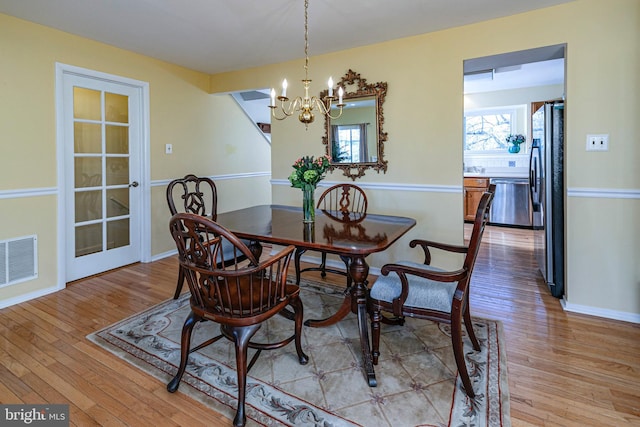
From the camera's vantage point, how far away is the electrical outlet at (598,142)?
2.39 meters

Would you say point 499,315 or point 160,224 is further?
point 160,224

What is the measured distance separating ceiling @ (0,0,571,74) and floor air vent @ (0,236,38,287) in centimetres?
174

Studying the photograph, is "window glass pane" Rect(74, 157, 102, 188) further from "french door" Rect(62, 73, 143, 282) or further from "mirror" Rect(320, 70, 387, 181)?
"mirror" Rect(320, 70, 387, 181)

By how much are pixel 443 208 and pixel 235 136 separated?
3122 millimetres

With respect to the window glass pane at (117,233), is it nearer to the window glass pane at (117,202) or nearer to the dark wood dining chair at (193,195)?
the window glass pane at (117,202)

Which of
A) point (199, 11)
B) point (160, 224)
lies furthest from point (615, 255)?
point (160, 224)

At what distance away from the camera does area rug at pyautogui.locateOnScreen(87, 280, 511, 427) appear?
1.52 m

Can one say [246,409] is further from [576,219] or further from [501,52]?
[501,52]

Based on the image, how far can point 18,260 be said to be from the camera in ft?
9.08

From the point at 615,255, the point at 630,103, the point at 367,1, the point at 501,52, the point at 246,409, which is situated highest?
the point at 367,1

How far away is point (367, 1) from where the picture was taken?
7.86 feet

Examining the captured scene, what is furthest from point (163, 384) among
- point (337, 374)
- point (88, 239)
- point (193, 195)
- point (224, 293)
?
point (88, 239)

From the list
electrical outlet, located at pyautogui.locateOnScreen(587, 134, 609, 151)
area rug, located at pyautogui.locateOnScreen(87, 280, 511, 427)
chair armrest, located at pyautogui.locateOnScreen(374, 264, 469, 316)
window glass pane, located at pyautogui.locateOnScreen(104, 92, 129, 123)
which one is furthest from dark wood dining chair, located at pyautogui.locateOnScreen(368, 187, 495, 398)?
window glass pane, located at pyautogui.locateOnScreen(104, 92, 129, 123)

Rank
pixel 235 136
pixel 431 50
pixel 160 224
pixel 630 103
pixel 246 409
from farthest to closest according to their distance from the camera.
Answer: pixel 235 136
pixel 160 224
pixel 431 50
pixel 630 103
pixel 246 409
